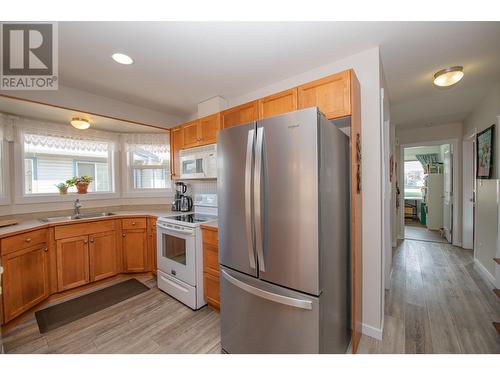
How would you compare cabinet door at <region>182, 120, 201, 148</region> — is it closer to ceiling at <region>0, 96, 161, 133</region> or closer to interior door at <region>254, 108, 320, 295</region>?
ceiling at <region>0, 96, 161, 133</region>

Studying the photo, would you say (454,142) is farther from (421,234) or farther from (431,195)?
(421,234)

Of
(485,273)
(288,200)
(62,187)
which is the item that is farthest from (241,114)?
(485,273)

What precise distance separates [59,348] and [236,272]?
5.17ft

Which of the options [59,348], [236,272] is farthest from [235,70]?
[59,348]

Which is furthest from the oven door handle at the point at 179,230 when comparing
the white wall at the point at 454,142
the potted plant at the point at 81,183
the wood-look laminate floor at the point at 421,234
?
the wood-look laminate floor at the point at 421,234

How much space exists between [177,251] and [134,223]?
3.19 feet

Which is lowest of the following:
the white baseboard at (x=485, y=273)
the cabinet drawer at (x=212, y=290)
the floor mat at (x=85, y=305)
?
the floor mat at (x=85, y=305)

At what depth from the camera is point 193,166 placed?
2.71m

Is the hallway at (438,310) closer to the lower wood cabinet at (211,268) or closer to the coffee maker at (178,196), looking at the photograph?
the lower wood cabinet at (211,268)

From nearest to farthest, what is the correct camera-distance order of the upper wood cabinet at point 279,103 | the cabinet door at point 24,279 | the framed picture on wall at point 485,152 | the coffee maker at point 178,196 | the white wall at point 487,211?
the upper wood cabinet at point 279,103
the cabinet door at point 24,279
the white wall at point 487,211
the framed picture on wall at point 485,152
the coffee maker at point 178,196

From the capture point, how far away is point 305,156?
1.12 metres

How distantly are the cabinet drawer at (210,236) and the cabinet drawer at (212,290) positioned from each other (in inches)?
13.7

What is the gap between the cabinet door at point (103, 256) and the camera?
256cm

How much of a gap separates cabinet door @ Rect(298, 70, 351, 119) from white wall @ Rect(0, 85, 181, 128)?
7.93 feet
